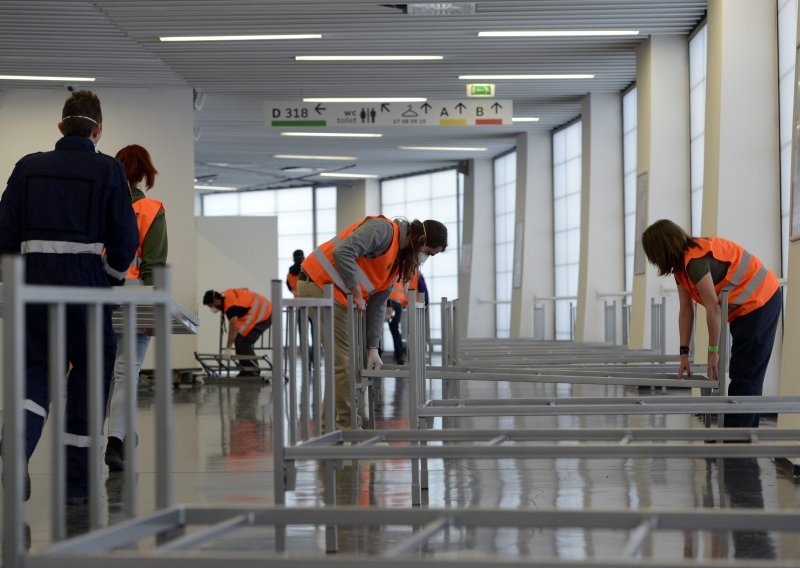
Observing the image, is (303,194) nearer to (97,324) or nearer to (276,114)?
(276,114)

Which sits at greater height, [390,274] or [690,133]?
[690,133]

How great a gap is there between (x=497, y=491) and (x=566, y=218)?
13.1 metres

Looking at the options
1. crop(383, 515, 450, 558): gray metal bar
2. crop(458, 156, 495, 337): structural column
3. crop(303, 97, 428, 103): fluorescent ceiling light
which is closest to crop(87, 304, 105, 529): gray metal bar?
crop(383, 515, 450, 558): gray metal bar

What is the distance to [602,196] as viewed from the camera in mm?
14992

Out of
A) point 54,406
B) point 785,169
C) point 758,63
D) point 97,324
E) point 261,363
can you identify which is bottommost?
point 261,363

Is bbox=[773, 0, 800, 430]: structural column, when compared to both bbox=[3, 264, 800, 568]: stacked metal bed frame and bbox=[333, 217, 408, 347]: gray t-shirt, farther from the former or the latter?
bbox=[3, 264, 800, 568]: stacked metal bed frame

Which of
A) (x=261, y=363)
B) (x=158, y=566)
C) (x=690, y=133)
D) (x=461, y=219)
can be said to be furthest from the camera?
(x=461, y=219)

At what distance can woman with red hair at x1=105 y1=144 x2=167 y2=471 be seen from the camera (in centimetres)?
552

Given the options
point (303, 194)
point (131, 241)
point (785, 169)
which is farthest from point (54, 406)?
point (303, 194)

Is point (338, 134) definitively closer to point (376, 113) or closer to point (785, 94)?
point (376, 113)

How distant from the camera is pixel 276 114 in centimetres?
1427

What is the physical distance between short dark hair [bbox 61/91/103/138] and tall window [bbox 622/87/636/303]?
35.4 ft

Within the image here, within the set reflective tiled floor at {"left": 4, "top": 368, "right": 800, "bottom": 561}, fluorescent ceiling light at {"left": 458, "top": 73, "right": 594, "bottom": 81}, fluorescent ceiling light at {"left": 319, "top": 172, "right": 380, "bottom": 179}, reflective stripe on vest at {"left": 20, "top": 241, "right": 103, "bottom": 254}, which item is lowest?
reflective tiled floor at {"left": 4, "top": 368, "right": 800, "bottom": 561}

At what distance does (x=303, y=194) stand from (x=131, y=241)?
22344 millimetres
